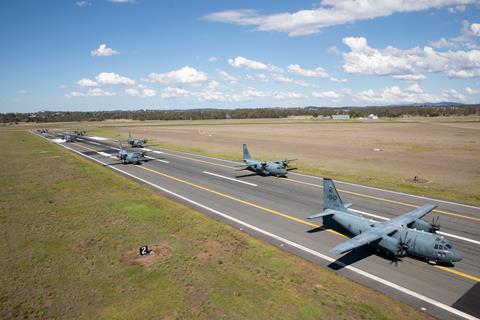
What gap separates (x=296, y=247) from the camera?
23.3 meters

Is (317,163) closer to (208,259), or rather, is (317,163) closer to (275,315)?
(208,259)

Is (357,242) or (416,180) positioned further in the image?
(416,180)

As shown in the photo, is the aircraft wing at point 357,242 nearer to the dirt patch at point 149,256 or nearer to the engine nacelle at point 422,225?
the engine nacelle at point 422,225

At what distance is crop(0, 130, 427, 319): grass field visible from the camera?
632 inches

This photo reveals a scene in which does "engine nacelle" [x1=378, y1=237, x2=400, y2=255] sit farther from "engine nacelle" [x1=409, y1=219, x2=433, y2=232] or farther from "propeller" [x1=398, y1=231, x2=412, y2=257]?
"engine nacelle" [x1=409, y1=219, x2=433, y2=232]

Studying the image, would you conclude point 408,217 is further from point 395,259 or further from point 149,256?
point 149,256

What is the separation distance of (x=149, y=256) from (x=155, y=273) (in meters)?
2.68

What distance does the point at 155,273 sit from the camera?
779 inches

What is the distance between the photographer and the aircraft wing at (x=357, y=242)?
19444 mm

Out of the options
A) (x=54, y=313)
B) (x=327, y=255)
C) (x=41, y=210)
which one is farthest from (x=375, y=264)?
(x=41, y=210)

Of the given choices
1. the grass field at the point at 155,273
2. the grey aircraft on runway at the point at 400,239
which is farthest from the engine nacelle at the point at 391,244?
the grass field at the point at 155,273

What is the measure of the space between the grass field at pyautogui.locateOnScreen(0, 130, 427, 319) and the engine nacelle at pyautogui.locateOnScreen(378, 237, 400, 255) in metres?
4.17

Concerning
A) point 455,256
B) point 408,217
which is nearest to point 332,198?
point 408,217

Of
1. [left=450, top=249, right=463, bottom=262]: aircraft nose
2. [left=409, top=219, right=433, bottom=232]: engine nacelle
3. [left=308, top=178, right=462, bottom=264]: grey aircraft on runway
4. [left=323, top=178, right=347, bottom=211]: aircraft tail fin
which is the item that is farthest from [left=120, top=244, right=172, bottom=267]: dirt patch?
[left=450, top=249, right=463, bottom=262]: aircraft nose
